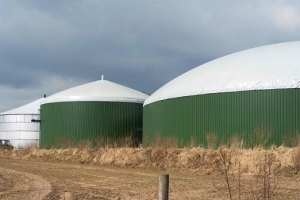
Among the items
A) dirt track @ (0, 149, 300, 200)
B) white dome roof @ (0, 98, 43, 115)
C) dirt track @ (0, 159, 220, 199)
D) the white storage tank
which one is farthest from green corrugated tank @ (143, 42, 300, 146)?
white dome roof @ (0, 98, 43, 115)

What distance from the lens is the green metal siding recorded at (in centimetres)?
2172

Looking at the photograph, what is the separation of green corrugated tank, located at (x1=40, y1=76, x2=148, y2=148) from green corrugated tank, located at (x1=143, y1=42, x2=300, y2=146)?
9493mm

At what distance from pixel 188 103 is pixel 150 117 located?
16.5ft

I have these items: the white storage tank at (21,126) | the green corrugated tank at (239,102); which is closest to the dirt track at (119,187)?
the green corrugated tank at (239,102)

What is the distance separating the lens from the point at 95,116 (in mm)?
37656

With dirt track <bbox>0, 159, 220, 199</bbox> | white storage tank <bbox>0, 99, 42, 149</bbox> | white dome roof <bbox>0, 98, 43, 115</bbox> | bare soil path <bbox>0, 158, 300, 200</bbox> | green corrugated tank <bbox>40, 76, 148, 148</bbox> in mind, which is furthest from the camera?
white dome roof <bbox>0, 98, 43, 115</bbox>

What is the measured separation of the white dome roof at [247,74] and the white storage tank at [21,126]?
23414 millimetres

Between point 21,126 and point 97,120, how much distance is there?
49.9ft

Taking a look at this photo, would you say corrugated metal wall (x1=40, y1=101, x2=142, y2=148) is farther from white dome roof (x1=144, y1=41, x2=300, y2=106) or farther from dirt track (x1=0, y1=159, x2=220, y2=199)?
dirt track (x1=0, y1=159, x2=220, y2=199)

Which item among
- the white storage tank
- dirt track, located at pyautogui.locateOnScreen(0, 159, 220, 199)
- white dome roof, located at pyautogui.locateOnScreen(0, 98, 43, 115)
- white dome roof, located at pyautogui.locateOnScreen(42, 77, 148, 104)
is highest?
white dome roof, located at pyautogui.locateOnScreen(42, 77, 148, 104)

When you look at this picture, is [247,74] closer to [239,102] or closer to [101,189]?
[239,102]

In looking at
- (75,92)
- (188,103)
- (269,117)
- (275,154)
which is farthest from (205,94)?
(75,92)

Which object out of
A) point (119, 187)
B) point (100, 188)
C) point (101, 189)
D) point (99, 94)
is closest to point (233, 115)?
point (119, 187)

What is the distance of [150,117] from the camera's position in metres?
30.0
